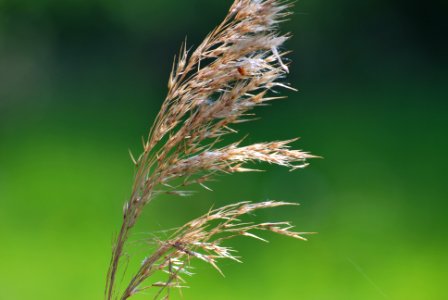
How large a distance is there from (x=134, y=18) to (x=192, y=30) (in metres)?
0.83

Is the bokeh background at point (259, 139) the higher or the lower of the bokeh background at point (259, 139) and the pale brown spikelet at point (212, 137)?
the lower

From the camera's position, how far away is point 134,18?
960 cm

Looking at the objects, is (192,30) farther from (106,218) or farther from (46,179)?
(106,218)

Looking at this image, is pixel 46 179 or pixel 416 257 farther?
pixel 46 179

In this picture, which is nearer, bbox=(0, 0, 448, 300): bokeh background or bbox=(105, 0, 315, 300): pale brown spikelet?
bbox=(105, 0, 315, 300): pale brown spikelet

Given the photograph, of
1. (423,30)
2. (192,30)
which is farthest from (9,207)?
(423,30)

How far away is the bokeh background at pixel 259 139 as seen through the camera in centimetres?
511

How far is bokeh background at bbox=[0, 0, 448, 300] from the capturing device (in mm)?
5109

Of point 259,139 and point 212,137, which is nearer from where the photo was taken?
point 212,137

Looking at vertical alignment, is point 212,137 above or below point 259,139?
above

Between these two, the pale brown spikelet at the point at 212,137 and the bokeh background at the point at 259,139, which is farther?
the bokeh background at the point at 259,139

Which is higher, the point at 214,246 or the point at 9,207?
the point at 214,246

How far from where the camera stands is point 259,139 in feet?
24.4

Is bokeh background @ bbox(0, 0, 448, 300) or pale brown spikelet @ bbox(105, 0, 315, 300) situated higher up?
pale brown spikelet @ bbox(105, 0, 315, 300)
